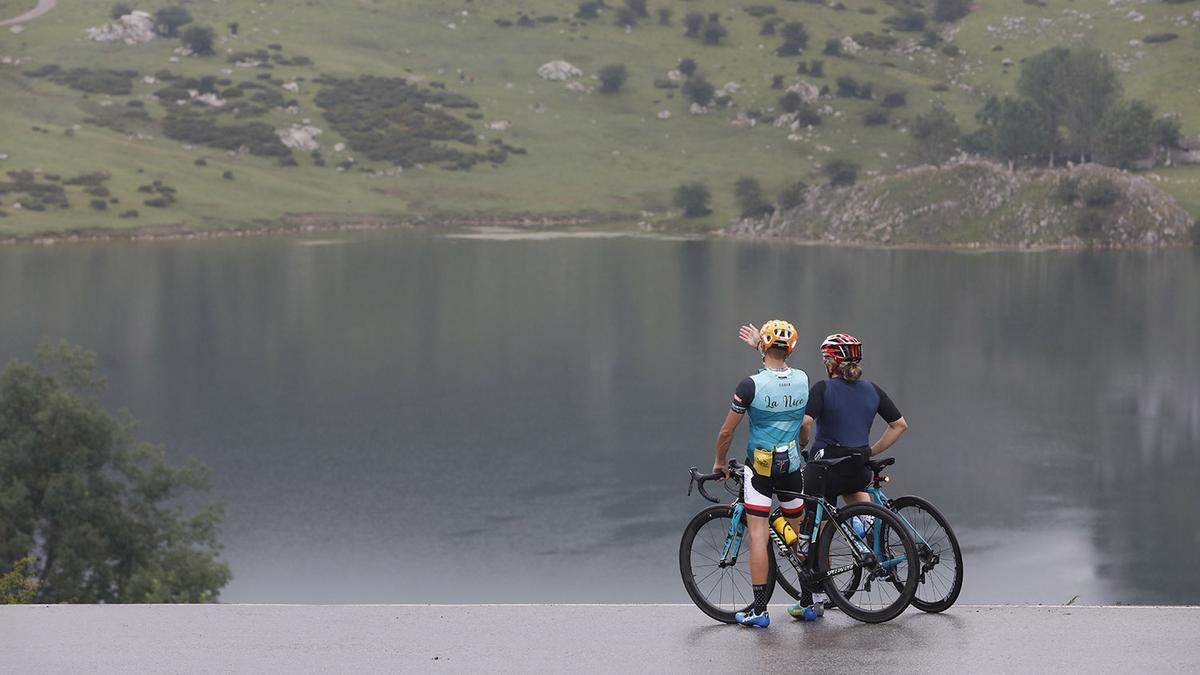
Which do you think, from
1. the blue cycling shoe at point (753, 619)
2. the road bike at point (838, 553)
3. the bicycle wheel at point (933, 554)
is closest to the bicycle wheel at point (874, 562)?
the road bike at point (838, 553)

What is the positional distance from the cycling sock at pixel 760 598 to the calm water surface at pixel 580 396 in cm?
3106

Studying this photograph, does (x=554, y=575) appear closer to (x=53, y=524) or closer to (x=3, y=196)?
(x=53, y=524)

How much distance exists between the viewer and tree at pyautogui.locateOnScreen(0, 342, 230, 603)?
43.7 meters

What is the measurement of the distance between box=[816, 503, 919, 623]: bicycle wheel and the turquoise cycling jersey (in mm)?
850

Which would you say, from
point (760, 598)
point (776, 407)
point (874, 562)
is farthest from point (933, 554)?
point (776, 407)

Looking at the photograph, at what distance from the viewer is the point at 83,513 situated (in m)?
44.9

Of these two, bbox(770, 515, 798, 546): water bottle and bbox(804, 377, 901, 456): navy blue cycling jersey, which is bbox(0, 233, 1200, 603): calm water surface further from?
bbox(804, 377, 901, 456): navy blue cycling jersey

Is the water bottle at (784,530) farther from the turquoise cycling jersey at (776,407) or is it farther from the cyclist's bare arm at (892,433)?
the cyclist's bare arm at (892,433)

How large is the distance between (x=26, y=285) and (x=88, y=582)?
10784 centimetres

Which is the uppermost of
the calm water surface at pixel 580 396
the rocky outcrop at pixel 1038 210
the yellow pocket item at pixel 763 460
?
the yellow pocket item at pixel 763 460

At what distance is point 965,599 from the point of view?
47.7m

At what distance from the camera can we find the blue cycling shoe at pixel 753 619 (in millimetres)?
14668

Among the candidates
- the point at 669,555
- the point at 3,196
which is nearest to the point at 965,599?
the point at 669,555

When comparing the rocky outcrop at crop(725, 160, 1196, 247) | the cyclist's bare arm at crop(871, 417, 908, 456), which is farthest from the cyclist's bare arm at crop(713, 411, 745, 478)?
the rocky outcrop at crop(725, 160, 1196, 247)
